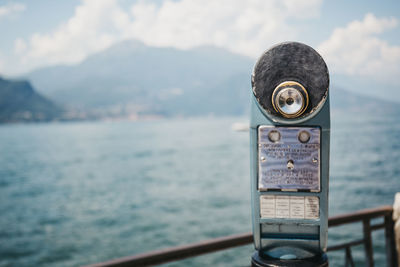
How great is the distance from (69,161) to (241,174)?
29930 mm

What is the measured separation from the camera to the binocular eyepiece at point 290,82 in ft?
4.65

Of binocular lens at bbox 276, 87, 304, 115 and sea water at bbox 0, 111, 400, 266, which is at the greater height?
binocular lens at bbox 276, 87, 304, 115

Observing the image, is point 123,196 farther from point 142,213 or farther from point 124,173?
point 124,173

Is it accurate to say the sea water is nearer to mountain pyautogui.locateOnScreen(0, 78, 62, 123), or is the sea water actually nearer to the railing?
the railing

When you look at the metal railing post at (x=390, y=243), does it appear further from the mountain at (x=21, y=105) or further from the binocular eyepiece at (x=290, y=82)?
the mountain at (x=21, y=105)

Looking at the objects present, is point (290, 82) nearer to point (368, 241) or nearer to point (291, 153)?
point (291, 153)

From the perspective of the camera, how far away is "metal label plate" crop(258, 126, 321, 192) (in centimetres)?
145

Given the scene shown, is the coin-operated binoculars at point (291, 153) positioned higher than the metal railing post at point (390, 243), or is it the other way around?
the coin-operated binoculars at point (291, 153)

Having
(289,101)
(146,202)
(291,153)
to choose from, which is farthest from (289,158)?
(146,202)

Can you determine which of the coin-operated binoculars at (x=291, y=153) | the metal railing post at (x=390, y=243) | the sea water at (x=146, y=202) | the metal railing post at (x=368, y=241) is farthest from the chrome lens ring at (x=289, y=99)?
the sea water at (x=146, y=202)

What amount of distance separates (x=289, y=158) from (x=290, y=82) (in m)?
0.30

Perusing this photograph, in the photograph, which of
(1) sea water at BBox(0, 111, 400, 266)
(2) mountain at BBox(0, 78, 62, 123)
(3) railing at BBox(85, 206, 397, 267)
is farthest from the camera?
(2) mountain at BBox(0, 78, 62, 123)

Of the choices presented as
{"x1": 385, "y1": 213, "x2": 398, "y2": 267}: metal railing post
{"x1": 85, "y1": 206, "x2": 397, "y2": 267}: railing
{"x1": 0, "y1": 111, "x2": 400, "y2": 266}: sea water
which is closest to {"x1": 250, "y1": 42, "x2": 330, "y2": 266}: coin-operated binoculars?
{"x1": 85, "y1": 206, "x2": 397, "y2": 267}: railing

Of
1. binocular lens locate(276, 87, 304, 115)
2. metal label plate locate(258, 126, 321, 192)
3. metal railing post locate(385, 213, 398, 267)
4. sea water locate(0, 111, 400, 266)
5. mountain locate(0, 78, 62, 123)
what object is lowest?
sea water locate(0, 111, 400, 266)
